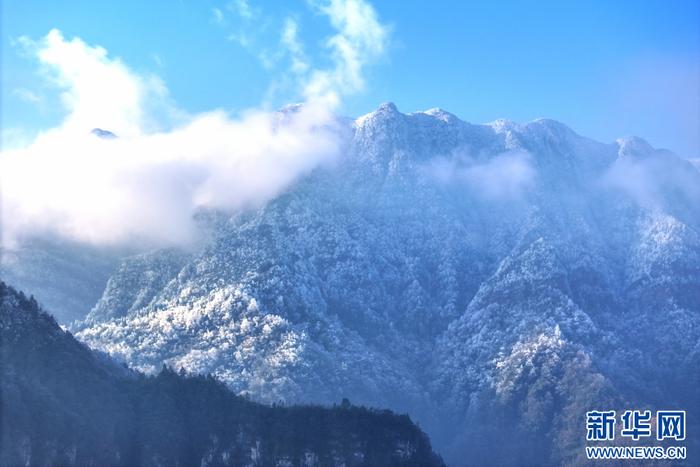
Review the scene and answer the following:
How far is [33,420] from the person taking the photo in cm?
18825

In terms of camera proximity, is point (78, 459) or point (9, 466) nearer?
point (9, 466)

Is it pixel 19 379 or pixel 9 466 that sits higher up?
pixel 19 379

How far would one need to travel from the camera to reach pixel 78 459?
194m

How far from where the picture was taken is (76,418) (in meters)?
198

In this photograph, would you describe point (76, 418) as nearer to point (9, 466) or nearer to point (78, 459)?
point (78, 459)

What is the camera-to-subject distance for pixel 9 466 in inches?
7052

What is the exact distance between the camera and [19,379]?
195750 mm

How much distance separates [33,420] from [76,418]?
34.9 feet

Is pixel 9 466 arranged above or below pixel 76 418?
below

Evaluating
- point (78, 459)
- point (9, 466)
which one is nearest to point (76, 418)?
point (78, 459)

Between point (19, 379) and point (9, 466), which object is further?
point (19, 379)

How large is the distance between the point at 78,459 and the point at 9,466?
16844 millimetres

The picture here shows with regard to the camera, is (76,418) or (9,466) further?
(76,418)

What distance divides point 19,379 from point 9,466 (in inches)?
821
